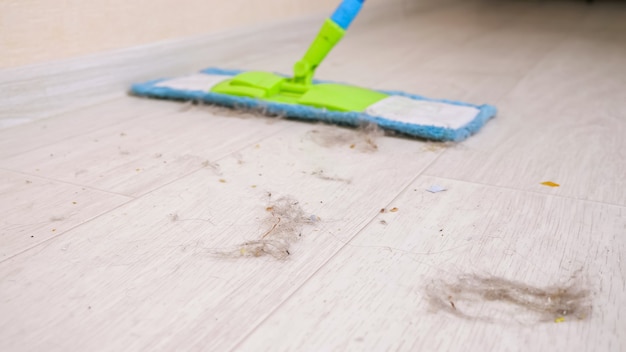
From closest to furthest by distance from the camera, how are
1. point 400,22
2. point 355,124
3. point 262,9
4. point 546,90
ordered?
point 355,124
point 546,90
point 262,9
point 400,22

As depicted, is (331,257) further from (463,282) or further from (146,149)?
(146,149)

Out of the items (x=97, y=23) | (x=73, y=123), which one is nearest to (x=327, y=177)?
(x=73, y=123)

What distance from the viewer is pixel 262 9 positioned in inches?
71.5

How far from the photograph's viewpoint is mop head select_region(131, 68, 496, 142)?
102cm

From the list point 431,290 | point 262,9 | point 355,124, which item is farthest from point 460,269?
point 262,9

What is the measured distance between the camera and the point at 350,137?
40.5 inches

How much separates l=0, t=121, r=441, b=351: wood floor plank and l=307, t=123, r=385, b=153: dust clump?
46 millimetres

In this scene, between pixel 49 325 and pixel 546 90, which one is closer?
pixel 49 325

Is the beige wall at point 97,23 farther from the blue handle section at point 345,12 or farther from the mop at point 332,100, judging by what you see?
the blue handle section at point 345,12

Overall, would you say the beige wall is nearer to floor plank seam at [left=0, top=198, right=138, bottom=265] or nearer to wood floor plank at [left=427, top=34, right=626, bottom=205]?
floor plank seam at [left=0, top=198, right=138, bottom=265]

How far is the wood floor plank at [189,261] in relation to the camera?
0.52 meters

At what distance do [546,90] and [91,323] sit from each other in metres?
1.14

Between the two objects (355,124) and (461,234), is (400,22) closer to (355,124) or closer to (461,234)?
(355,124)

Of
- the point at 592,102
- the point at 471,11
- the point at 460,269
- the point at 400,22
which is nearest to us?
the point at 460,269
